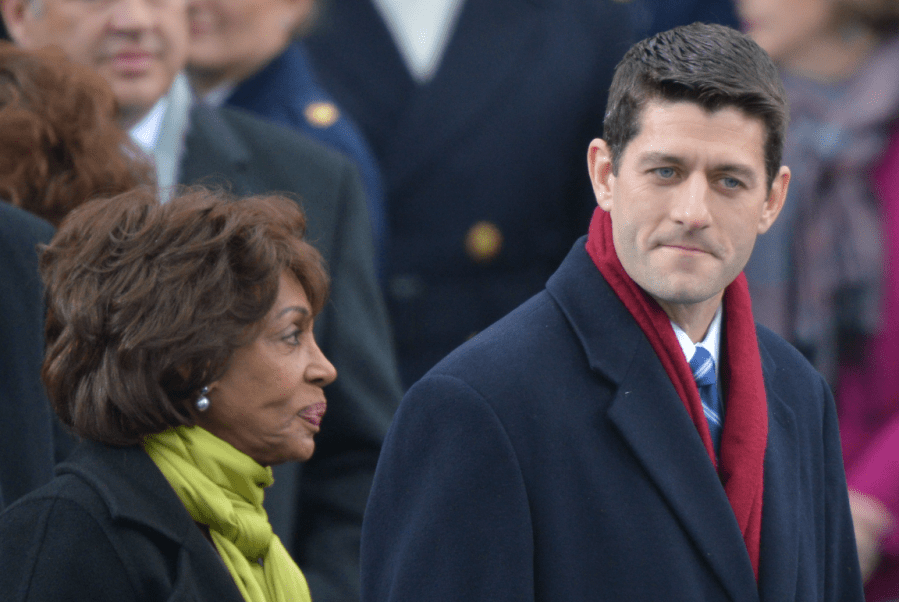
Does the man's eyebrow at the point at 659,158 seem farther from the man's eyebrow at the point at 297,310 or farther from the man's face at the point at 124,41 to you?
the man's face at the point at 124,41

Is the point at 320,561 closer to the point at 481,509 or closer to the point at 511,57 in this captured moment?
the point at 481,509

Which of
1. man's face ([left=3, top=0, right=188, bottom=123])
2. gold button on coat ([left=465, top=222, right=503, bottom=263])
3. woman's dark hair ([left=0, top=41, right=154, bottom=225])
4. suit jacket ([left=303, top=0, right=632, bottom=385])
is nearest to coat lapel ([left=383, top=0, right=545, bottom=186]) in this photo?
suit jacket ([left=303, top=0, right=632, bottom=385])

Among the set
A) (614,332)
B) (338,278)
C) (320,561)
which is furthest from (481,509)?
(338,278)

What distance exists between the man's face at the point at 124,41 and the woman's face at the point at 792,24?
75.7 inches

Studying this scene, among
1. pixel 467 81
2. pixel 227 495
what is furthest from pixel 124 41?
pixel 227 495

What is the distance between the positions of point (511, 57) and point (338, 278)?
1.33 m

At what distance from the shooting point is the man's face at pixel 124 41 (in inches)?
136

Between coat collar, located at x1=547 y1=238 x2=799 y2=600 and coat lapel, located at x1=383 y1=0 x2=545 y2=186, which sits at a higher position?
coat lapel, located at x1=383 y1=0 x2=545 y2=186

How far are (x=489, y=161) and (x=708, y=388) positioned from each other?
2.01 metres

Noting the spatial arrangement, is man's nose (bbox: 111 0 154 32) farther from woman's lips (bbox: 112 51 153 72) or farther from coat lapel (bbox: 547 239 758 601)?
coat lapel (bbox: 547 239 758 601)

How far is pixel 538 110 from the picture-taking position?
168 inches

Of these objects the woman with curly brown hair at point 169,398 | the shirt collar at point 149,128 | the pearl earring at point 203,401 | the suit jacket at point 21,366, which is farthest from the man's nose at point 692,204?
the shirt collar at point 149,128

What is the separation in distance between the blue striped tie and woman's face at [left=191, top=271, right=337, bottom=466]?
0.69 metres

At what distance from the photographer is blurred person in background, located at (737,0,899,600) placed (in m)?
4.00
